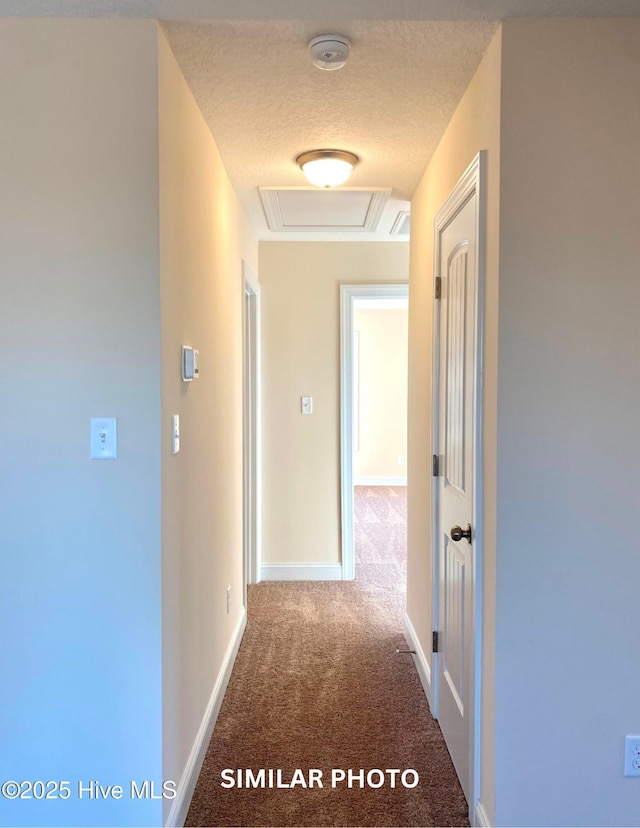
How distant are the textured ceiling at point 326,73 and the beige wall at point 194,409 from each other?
10cm

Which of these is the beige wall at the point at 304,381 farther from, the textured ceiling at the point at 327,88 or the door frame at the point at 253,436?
the textured ceiling at the point at 327,88

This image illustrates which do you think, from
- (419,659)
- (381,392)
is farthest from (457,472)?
(381,392)

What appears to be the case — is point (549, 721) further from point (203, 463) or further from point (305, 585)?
point (305, 585)

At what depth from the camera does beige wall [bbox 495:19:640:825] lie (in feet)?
4.96

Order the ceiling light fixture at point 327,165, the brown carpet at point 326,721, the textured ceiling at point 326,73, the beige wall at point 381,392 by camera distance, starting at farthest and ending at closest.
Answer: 1. the beige wall at point 381,392
2. the ceiling light fixture at point 327,165
3. the brown carpet at point 326,721
4. the textured ceiling at point 326,73

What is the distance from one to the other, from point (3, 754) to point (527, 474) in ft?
5.42

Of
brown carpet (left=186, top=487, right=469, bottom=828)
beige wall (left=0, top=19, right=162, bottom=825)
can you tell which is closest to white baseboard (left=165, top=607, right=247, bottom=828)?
brown carpet (left=186, top=487, right=469, bottom=828)

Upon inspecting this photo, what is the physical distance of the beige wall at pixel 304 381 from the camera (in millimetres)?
3930

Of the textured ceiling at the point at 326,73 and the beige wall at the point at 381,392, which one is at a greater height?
the textured ceiling at the point at 326,73

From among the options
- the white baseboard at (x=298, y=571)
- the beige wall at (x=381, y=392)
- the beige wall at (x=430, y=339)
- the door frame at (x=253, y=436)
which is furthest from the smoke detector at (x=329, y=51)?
the beige wall at (x=381, y=392)

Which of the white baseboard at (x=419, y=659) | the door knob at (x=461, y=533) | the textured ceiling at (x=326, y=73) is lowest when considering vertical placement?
the white baseboard at (x=419, y=659)

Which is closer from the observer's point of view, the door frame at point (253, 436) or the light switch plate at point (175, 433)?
the light switch plate at point (175, 433)

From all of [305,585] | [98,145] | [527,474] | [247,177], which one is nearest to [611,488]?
[527,474]

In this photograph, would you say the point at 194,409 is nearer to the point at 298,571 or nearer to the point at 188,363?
the point at 188,363
